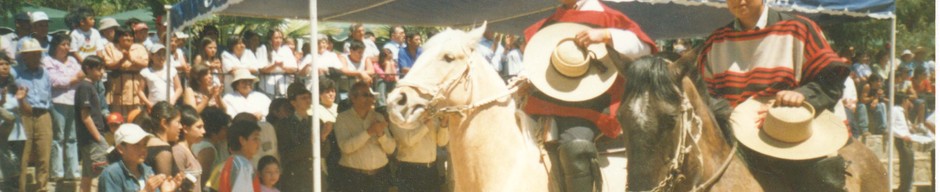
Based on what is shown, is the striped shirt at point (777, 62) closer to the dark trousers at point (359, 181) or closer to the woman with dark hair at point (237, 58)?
the dark trousers at point (359, 181)

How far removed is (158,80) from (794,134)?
24.0 ft

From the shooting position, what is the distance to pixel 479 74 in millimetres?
6078

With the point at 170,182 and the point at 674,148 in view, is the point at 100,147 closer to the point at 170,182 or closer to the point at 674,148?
the point at 170,182

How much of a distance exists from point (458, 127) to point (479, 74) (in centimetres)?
32

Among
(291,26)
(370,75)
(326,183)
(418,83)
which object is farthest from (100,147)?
(291,26)

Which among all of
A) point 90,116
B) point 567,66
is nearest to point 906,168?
point 567,66

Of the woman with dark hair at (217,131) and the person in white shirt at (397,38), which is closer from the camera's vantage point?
the woman with dark hair at (217,131)

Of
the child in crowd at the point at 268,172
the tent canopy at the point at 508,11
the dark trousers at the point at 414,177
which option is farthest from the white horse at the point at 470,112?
the dark trousers at the point at 414,177

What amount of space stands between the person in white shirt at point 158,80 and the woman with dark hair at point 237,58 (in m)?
0.67

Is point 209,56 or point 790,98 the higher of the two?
point 209,56

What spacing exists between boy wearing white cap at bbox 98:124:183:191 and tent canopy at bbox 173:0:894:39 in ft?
6.72

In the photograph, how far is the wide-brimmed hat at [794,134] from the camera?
16.3ft

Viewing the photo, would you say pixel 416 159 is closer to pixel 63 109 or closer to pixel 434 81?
pixel 63 109

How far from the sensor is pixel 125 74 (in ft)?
34.4
